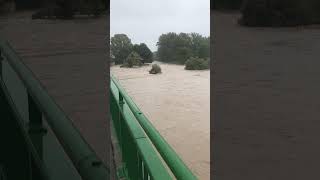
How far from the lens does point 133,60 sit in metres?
18.4

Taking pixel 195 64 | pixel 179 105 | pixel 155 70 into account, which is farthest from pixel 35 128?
pixel 195 64

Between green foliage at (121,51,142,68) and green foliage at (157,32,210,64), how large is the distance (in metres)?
1.11

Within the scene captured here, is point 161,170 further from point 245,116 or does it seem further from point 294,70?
point 294,70

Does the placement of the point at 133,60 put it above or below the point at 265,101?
below

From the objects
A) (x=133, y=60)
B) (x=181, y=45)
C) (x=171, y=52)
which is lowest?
(x=133, y=60)

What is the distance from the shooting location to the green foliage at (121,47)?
14438 millimetres

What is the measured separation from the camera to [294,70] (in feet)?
4.80

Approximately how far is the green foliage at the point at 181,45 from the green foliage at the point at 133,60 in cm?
111

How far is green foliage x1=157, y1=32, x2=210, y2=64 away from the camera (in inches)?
673

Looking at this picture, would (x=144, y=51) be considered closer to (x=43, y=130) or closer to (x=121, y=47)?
(x=121, y=47)

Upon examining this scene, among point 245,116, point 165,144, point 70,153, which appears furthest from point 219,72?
point 70,153

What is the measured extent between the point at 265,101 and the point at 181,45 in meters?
16.3

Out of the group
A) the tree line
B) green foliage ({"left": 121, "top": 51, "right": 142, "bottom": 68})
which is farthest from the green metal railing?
green foliage ({"left": 121, "top": 51, "right": 142, "bottom": 68})

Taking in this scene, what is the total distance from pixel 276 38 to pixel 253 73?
8.5 inches
